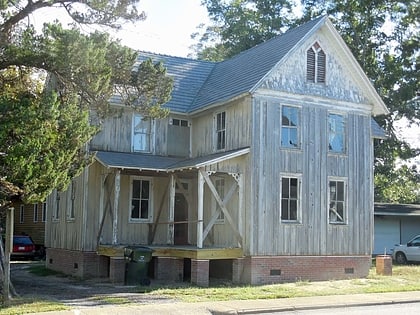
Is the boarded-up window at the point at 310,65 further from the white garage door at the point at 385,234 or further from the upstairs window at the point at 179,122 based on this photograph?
the white garage door at the point at 385,234

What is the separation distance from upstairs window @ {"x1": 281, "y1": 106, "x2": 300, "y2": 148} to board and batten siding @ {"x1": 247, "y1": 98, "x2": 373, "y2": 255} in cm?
21

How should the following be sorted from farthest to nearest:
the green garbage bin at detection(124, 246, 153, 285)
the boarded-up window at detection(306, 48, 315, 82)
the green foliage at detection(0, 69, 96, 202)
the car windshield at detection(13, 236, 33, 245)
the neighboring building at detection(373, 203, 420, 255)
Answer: the neighboring building at detection(373, 203, 420, 255) < the car windshield at detection(13, 236, 33, 245) < the boarded-up window at detection(306, 48, 315, 82) < the green garbage bin at detection(124, 246, 153, 285) < the green foliage at detection(0, 69, 96, 202)

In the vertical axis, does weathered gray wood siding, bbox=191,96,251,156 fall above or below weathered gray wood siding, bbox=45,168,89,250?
above

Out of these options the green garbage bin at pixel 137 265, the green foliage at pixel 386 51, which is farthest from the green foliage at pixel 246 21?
the green garbage bin at pixel 137 265

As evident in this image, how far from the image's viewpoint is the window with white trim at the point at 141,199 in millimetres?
24094

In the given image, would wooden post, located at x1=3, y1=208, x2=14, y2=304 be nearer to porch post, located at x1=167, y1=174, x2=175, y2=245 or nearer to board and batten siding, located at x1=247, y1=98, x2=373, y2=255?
porch post, located at x1=167, y1=174, x2=175, y2=245

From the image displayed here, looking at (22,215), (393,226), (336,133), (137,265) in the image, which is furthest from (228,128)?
(22,215)

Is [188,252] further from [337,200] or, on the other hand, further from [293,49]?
[293,49]

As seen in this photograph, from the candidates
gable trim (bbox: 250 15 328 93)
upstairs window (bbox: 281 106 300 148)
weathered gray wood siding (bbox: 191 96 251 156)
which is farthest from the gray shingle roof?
upstairs window (bbox: 281 106 300 148)

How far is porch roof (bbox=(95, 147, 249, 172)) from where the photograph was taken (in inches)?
827

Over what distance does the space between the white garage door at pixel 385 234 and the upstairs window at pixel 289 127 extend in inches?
659

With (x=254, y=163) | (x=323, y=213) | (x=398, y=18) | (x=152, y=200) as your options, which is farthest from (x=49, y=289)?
(x=398, y=18)

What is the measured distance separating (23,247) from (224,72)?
16.2 metres

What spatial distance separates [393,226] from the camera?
38.0 metres
